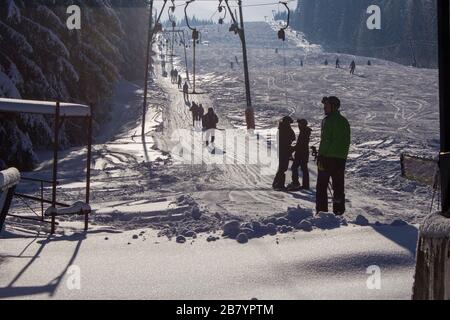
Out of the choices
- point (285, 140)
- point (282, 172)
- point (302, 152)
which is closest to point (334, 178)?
point (302, 152)

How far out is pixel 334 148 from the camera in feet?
29.0

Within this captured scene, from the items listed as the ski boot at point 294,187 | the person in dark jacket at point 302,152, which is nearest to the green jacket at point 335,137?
the person in dark jacket at point 302,152

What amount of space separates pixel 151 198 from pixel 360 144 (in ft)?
41.3

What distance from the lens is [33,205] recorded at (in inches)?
493

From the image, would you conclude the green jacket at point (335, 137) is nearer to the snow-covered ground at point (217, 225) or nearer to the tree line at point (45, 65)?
Result: the snow-covered ground at point (217, 225)

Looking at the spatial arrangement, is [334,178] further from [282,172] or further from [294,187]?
[282,172]

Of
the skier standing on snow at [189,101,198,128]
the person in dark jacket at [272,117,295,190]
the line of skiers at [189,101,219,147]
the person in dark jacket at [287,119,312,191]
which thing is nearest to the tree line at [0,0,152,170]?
the person in dark jacket at [272,117,295,190]

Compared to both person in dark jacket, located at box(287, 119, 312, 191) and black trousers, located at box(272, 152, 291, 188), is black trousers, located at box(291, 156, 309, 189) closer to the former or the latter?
person in dark jacket, located at box(287, 119, 312, 191)

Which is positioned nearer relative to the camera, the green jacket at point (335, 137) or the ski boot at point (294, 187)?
the green jacket at point (335, 137)

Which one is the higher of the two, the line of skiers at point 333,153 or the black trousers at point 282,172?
the line of skiers at point 333,153

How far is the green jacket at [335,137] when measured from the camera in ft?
29.0

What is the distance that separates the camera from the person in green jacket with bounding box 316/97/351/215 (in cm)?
883

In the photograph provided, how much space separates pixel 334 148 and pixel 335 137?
0.16 meters

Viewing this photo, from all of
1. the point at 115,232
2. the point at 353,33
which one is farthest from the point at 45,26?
the point at 353,33
